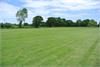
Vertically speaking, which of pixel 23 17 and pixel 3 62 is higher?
pixel 23 17

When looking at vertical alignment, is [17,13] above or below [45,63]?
above

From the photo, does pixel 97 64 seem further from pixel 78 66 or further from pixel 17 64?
pixel 17 64

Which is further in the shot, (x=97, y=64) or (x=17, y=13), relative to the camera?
(x=17, y=13)

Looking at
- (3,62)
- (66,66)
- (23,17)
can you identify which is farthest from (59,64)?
(23,17)

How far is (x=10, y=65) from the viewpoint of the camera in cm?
766

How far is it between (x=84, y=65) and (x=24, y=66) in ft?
6.72

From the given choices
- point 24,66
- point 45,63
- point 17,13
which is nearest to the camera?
point 24,66

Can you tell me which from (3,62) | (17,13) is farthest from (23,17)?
(3,62)

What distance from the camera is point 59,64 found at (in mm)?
7895

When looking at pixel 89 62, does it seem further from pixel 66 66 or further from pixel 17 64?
pixel 17 64

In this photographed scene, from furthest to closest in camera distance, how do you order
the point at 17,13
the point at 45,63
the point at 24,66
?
the point at 17,13, the point at 45,63, the point at 24,66

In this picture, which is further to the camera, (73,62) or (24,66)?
(73,62)

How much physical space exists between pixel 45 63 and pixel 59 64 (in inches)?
20.4

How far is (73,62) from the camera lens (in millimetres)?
8266
